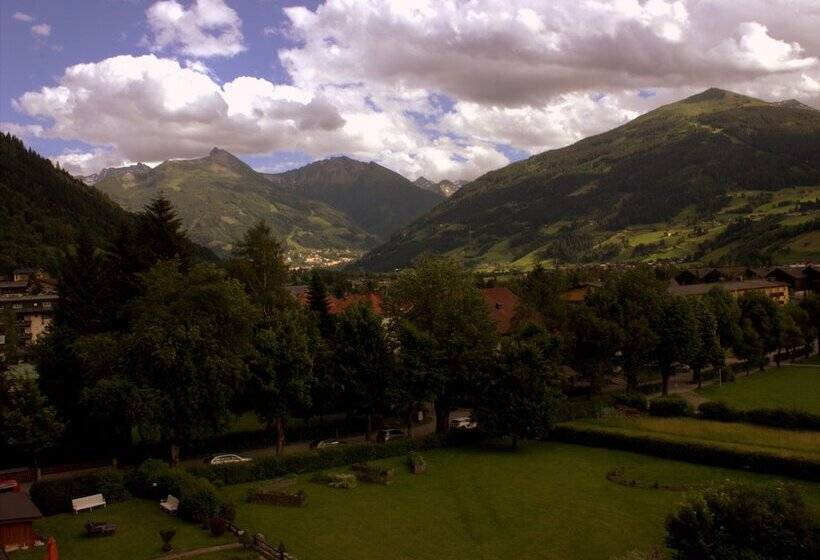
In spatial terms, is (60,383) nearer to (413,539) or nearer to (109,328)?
(109,328)

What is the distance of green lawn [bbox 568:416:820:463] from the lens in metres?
45.5

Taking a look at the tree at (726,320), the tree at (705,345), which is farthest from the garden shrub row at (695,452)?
the tree at (726,320)

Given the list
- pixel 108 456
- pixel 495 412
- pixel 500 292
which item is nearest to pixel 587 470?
pixel 495 412

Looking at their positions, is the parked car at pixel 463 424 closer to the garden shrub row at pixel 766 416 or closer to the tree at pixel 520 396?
the tree at pixel 520 396

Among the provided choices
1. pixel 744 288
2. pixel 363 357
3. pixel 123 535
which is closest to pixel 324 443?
pixel 363 357

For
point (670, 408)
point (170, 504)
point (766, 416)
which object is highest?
point (170, 504)

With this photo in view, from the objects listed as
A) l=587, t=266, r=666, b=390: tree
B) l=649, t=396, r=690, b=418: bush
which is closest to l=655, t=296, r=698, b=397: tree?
l=587, t=266, r=666, b=390: tree

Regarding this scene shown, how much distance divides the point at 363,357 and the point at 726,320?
5669cm

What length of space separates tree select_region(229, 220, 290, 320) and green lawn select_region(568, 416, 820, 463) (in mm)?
32501

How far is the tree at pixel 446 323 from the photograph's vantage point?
5584cm

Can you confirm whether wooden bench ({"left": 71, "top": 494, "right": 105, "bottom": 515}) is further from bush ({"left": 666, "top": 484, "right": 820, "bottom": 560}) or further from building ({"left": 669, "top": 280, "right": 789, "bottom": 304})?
building ({"left": 669, "top": 280, "right": 789, "bottom": 304})

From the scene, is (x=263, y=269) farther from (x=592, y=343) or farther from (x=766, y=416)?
(x=766, y=416)

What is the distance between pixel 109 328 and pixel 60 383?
824 cm

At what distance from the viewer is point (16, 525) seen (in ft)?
104
